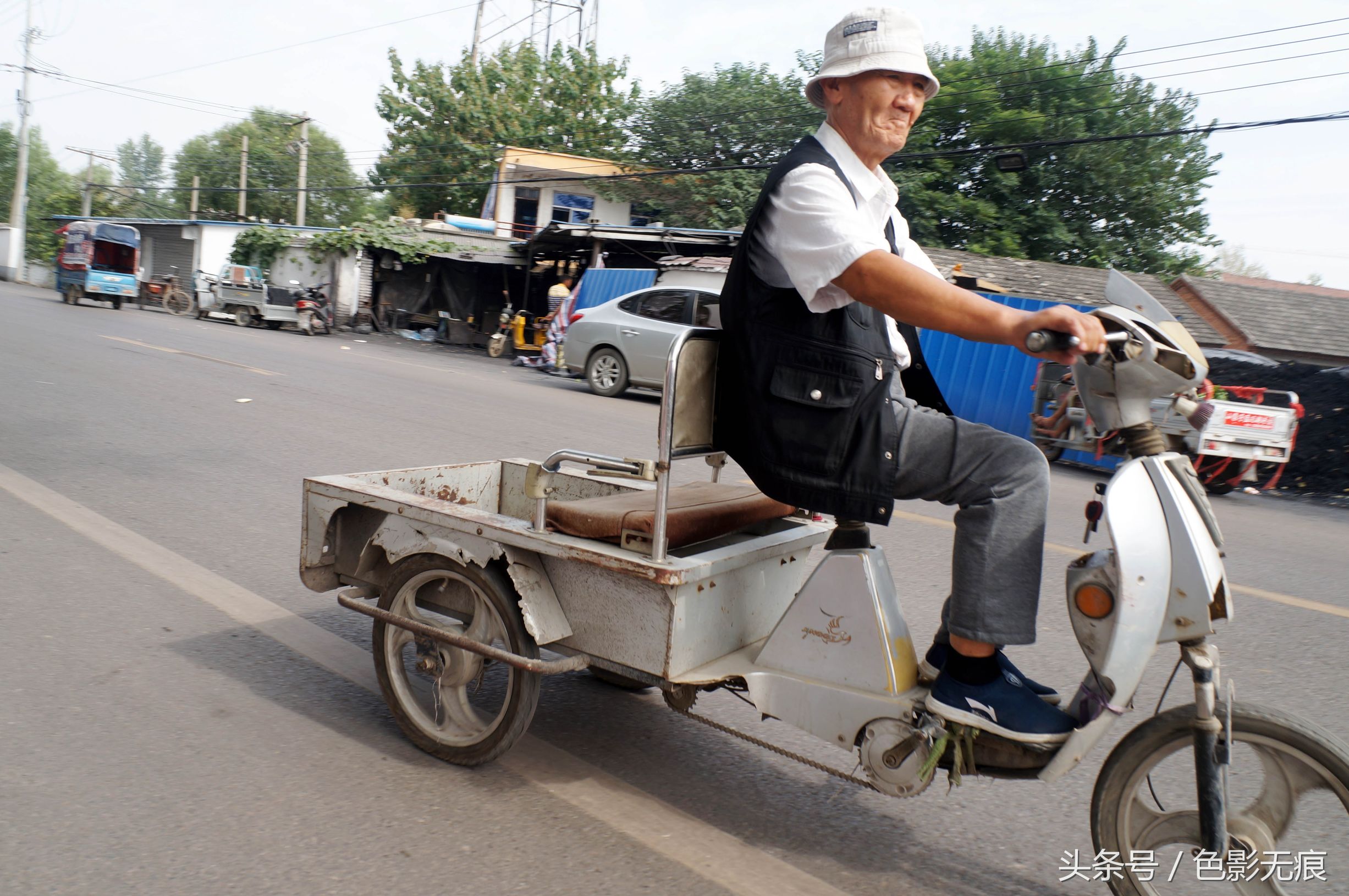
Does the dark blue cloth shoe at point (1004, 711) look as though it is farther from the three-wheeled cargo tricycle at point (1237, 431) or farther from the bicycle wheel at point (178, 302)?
the bicycle wheel at point (178, 302)

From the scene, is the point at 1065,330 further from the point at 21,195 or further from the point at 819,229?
the point at 21,195

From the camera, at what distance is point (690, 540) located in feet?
9.34

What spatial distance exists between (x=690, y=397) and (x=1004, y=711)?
1.05 m

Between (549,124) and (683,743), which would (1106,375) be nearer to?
(683,743)

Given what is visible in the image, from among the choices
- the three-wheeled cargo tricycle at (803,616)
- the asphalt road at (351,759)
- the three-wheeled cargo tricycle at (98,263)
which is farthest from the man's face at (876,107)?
the three-wheeled cargo tricycle at (98,263)

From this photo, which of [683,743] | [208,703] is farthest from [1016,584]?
[208,703]

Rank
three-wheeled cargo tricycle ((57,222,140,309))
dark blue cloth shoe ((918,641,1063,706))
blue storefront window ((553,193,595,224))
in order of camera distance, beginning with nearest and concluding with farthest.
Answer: dark blue cloth shoe ((918,641,1063,706)), three-wheeled cargo tricycle ((57,222,140,309)), blue storefront window ((553,193,595,224))

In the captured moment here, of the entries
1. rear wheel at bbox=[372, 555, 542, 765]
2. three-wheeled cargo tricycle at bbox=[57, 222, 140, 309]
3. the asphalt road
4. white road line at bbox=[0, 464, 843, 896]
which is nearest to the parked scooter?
three-wheeled cargo tricycle at bbox=[57, 222, 140, 309]

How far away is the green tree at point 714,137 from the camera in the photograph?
31.6 meters

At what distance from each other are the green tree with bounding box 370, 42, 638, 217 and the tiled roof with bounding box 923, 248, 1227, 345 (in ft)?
73.8

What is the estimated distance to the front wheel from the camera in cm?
203

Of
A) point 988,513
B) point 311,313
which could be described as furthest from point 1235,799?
point 311,313

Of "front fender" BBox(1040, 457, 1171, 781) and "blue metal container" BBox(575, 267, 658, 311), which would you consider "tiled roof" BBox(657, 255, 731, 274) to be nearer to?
"blue metal container" BBox(575, 267, 658, 311)

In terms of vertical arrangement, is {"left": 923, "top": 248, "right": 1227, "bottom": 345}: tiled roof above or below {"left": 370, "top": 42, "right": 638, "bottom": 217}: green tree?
below
